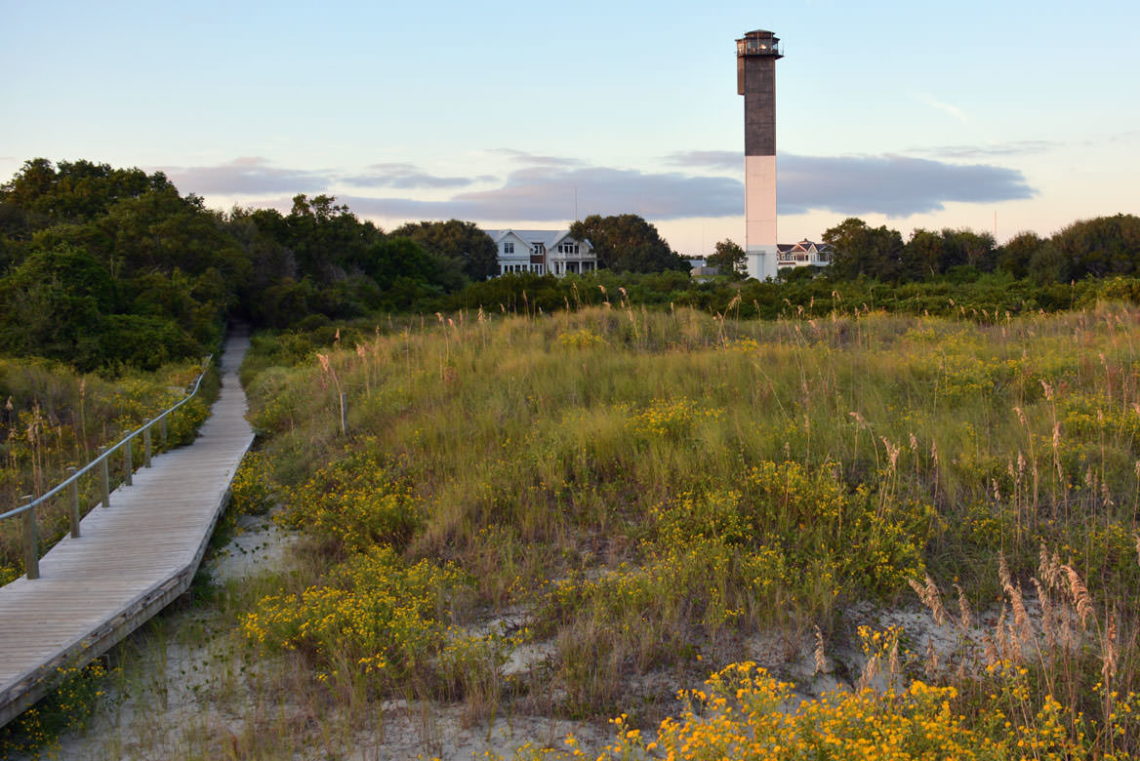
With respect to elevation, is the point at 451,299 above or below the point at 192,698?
above

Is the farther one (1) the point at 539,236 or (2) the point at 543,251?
(1) the point at 539,236

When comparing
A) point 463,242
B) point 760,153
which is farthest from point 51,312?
point 463,242

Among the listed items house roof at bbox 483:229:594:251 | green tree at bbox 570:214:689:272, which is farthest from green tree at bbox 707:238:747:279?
house roof at bbox 483:229:594:251

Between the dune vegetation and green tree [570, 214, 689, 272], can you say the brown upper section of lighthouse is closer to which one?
green tree [570, 214, 689, 272]

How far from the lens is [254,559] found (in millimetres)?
8703

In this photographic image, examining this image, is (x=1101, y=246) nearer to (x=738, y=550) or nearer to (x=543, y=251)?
(x=738, y=550)

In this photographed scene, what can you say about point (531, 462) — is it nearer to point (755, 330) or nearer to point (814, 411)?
point (814, 411)

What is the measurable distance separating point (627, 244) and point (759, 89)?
81.8 ft

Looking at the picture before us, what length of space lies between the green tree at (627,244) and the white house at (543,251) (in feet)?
4.38

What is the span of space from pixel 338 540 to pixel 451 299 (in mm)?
21280

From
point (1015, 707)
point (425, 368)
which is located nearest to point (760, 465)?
point (1015, 707)

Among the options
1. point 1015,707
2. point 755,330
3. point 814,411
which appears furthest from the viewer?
point 755,330

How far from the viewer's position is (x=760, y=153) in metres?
56.5

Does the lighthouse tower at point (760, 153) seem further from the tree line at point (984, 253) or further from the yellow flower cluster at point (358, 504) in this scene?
the yellow flower cluster at point (358, 504)
